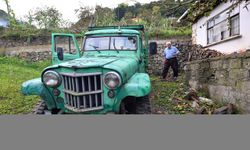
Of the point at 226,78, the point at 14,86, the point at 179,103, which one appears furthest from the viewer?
the point at 14,86

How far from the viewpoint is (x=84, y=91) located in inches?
179

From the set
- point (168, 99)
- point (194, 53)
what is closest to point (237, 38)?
point (168, 99)

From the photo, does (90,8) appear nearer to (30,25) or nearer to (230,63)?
(30,25)

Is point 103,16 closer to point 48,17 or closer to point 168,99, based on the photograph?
point 48,17

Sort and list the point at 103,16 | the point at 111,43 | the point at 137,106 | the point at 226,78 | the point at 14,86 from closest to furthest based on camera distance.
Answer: the point at 137,106 → the point at 111,43 → the point at 226,78 → the point at 14,86 → the point at 103,16

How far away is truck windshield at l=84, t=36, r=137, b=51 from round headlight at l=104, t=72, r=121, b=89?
2.34m

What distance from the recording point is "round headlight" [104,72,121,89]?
180 inches

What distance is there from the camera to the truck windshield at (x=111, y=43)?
6.96 meters

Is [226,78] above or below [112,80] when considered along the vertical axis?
below

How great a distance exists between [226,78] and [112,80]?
3.58 meters

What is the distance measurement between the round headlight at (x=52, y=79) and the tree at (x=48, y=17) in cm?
1435

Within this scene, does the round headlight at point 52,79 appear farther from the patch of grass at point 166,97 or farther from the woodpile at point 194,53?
the woodpile at point 194,53

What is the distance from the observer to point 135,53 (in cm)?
711

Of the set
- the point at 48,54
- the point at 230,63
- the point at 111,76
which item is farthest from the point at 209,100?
the point at 48,54
